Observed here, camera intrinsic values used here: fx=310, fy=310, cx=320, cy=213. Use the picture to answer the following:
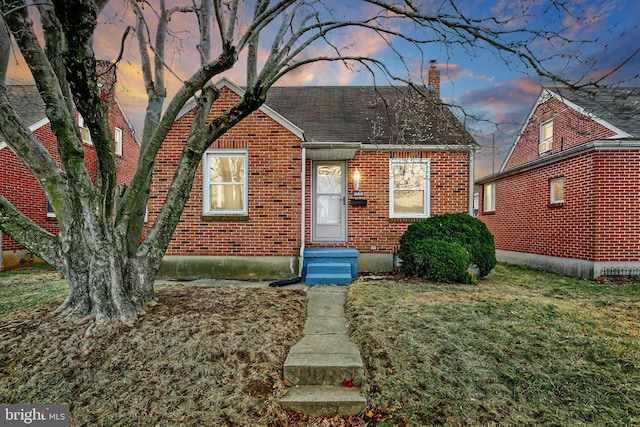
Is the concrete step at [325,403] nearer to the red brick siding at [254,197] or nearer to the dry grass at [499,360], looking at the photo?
the dry grass at [499,360]

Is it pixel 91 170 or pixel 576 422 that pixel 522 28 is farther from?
pixel 91 170

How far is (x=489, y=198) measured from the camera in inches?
522

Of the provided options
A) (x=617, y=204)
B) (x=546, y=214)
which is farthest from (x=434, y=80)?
(x=617, y=204)

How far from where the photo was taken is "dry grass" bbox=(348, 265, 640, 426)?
2.69 metres

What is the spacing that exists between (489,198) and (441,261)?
8215 millimetres

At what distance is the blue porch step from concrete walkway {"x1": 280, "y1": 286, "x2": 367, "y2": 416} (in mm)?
2571

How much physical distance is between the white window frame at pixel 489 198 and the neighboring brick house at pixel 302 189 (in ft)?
18.1

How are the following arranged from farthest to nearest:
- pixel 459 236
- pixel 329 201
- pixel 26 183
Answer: pixel 26 183
pixel 329 201
pixel 459 236

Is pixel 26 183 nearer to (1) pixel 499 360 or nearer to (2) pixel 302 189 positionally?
(2) pixel 302 189

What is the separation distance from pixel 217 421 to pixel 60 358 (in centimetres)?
195

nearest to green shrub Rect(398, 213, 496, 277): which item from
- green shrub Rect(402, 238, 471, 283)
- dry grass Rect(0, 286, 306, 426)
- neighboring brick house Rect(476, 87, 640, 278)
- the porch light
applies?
green shrub Rect(402, 238, 471, 283)

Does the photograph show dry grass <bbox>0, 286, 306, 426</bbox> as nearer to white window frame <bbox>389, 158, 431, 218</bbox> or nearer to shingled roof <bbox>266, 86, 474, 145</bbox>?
white window frame <bbox>389, 158, 431, 218</bbox>

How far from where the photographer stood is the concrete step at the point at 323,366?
10.4 feet

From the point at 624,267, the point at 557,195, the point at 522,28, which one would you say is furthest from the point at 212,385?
the point at 557,195
